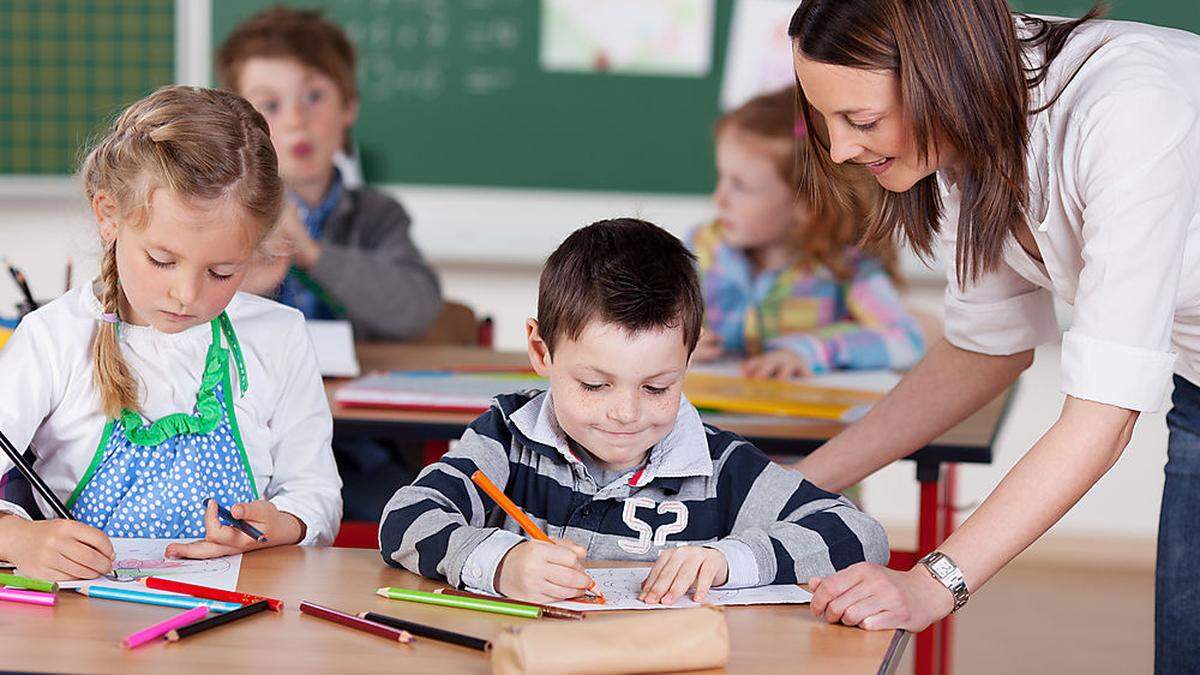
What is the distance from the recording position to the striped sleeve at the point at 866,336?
2.69 metres

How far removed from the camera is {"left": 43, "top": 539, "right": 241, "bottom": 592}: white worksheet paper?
1.33m

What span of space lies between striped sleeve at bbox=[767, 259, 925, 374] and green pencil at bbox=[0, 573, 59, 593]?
1590 millimetres

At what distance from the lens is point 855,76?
1.34 meters

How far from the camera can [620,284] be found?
146cm

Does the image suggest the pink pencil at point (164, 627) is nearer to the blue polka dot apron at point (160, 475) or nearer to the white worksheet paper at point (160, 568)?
the white worksheet paper at point (160, 568)

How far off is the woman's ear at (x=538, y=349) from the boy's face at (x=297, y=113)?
1.61m

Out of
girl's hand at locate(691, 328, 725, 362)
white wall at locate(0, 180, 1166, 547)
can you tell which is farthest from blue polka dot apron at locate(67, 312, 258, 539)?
white wall at locate(0, 180, 1166, 547)

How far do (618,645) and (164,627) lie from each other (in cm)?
36

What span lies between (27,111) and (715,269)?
6.55 feet

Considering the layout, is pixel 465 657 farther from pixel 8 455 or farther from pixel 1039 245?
pixel 1039 245

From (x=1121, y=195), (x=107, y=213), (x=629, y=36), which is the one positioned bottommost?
(x=107, y=213)

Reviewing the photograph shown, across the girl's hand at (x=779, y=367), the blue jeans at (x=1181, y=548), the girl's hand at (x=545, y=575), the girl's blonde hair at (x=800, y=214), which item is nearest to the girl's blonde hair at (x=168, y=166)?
the girl's hand at (x=545, y=575)

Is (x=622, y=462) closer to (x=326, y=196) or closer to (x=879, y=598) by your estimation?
(x=879, y=598)

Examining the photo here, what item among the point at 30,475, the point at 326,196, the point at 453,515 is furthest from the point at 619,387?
the point at 326,196
